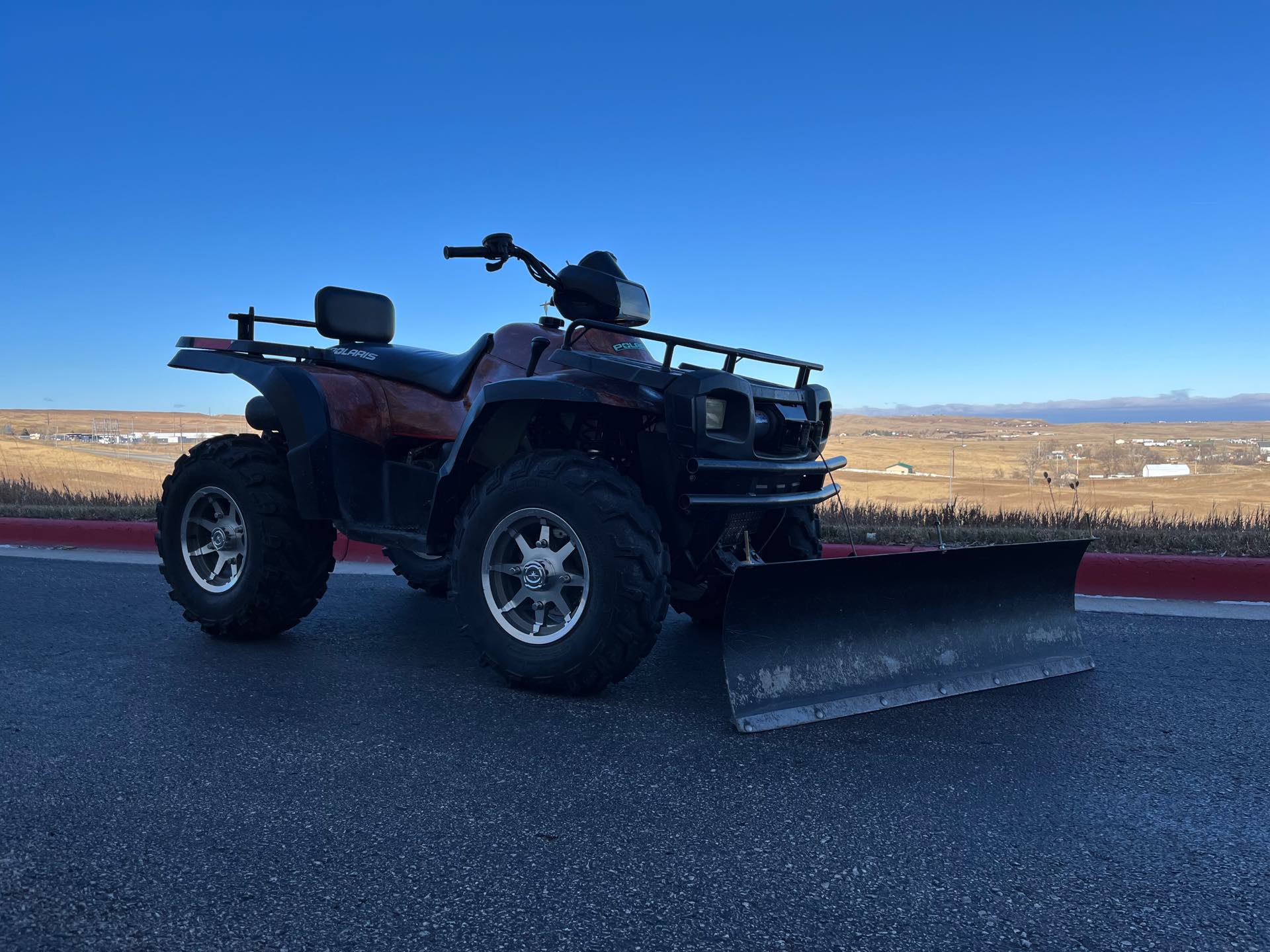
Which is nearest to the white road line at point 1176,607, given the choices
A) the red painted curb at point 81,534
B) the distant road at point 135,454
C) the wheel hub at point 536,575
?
the wheel hub at point 536,575

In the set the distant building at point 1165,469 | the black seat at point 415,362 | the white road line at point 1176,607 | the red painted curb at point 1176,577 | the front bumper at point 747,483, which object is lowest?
the white road line at point 1176,607

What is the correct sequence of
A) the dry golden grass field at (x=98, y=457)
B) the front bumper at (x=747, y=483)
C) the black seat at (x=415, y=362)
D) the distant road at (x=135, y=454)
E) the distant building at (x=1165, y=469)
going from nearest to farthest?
the front bumper at (x=747, y=483) < the black seat at (x=415, y=362) < the dry golden grass field at (x=98, y=457) < the distant building at (x=1165, y=469) < the distant road at (x=135, y=454)

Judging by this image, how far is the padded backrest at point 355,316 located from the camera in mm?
5551

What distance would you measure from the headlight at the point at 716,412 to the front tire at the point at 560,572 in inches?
16.7

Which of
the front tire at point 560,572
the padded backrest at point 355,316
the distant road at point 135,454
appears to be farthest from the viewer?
the distant road at point 135,454

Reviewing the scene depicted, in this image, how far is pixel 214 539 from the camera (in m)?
5.30

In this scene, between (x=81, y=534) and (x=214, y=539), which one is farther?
(x=81, y=534)

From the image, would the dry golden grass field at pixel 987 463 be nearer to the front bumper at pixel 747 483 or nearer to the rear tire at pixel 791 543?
the rear tire at pixel 791 543

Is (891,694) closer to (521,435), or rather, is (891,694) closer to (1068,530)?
(521,435)

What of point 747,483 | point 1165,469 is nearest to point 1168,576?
point 747,483

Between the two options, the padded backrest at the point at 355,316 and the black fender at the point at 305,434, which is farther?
the padded backrest at the point at 355,316

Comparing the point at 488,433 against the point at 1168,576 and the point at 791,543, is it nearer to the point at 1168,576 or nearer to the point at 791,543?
the point at 791,543

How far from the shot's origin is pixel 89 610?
607cm

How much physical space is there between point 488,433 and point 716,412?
102 centimetres
